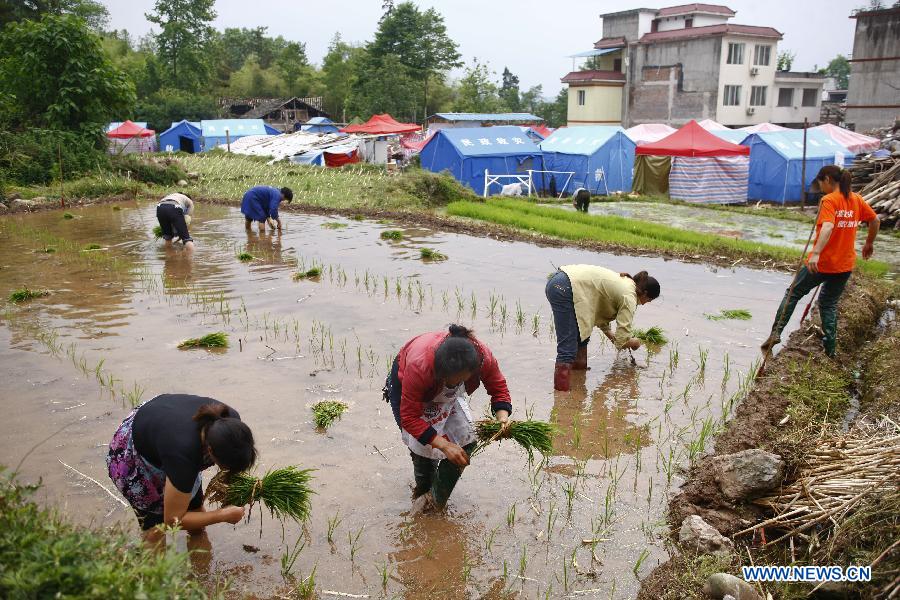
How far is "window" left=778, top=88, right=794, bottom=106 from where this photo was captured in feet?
134

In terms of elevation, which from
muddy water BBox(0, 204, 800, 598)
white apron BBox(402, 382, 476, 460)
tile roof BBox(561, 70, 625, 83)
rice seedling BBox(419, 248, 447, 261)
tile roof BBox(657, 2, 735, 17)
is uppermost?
tile roof BBox(657, 2, 735, 17)

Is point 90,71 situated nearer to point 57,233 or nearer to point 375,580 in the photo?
point 57,233

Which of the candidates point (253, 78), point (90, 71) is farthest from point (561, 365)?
point (253, 78)

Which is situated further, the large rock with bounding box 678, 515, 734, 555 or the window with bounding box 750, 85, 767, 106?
the window with bounding box 750, 85, 767, 106

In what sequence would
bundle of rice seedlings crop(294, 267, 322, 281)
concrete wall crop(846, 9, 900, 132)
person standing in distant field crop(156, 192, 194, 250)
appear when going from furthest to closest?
1. concrete wall crop(846, 9, 900, 132)
2. person standing in distant field crop(156, 192, 194, 250)
3. bundle of rice seedlings crop(294, 267, 322, 281)

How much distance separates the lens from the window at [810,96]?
4128cm

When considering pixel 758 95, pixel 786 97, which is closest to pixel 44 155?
pixel 758 95

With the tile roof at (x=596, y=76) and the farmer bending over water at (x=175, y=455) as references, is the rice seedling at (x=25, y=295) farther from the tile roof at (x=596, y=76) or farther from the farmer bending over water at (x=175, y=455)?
the tile roof at (x=596, y=76)

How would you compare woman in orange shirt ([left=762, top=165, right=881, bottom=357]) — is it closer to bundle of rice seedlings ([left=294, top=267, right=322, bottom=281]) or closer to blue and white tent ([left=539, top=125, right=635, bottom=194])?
bundle of rice seedlings ([left=294, top=267, right=322, bottom=281])

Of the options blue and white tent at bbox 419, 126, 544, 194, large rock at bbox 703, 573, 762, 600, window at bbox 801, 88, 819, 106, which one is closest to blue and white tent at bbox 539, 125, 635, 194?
blue and white tent at bbox 419, 126, 544, 194

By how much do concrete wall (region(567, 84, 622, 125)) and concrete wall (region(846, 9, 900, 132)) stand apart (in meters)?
14.8

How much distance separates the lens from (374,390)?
18.2 ft

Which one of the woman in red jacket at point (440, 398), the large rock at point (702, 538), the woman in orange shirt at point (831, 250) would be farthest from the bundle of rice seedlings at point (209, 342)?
the woman in orange shirt at point (831, 250)

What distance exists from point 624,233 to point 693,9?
3516cm
